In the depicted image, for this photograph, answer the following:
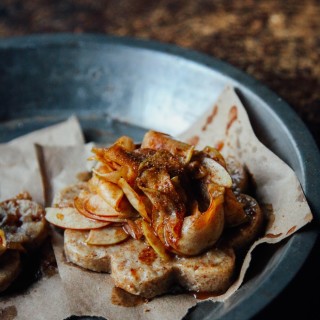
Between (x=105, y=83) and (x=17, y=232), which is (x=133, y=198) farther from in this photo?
(x=105, y=83)

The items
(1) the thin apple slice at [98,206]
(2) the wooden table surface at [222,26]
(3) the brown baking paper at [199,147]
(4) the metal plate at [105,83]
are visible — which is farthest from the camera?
(2) the wooden table surface at [222,26]

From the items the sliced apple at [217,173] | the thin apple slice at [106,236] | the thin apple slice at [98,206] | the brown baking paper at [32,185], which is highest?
the sliced apple at [217,173]

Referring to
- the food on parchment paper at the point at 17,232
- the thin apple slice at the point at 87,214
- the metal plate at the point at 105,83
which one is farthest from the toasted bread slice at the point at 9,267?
the metal plate at the point at 105,83

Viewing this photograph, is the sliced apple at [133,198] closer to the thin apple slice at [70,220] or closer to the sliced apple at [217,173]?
the thin apple slice at [70,220]

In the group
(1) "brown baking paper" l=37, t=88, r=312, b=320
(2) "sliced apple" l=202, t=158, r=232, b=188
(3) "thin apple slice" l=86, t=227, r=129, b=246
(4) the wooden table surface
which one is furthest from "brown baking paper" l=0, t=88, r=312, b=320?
(4) the wooden table surface

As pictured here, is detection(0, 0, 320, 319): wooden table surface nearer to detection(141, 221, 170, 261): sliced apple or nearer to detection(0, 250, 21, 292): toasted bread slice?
detection(141, 221, 170, 261): sliced apple

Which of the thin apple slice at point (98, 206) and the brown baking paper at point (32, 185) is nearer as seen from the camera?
the brown baking paper at point (32, 185)

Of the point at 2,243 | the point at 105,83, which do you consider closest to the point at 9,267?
the point at 2,243

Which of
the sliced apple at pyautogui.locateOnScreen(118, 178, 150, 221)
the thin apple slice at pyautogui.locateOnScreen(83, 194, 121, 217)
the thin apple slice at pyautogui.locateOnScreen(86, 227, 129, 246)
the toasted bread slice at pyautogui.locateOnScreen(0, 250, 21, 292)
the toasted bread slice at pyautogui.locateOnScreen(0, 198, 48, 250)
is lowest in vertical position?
the toasted bread slice at pyautogui.locateOnScreen(0, 250, 21, 292)
